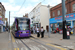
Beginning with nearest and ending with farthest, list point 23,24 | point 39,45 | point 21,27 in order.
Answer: point 39,45 → point 21,27 → point 23,24

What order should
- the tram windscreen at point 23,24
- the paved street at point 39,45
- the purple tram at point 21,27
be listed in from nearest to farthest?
the paved street at point 39,45, the purple tram at point 21,27, the tram windscreen at point 23,24

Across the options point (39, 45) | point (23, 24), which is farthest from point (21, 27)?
point (39, 45)

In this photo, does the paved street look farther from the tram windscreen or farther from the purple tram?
the tram windscreen

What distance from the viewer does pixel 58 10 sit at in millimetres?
21359

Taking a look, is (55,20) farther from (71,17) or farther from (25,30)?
(25,30)

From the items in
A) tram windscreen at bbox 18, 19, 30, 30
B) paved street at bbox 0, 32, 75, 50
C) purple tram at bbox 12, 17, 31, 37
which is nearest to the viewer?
paved street at bbox 0, 32, 75, 50

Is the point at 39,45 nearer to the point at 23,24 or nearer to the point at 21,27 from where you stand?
the point at 21,27

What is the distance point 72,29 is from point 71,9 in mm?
4432

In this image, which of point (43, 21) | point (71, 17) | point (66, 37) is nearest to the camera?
point (66, 37)

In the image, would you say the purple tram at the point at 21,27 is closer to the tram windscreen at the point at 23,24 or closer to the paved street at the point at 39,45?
the tram windscreen at the point at 23,24

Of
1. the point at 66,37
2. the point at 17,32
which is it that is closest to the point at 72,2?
the point at 66,37

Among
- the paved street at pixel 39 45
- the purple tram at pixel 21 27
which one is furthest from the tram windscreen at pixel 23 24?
the paved street at pixel 39 45

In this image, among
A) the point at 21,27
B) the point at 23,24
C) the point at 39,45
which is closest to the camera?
the point at 39,45

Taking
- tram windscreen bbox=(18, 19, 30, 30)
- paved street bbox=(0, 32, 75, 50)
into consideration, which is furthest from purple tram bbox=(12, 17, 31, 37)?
paved street bbox=(0, 32, 75, 50)
